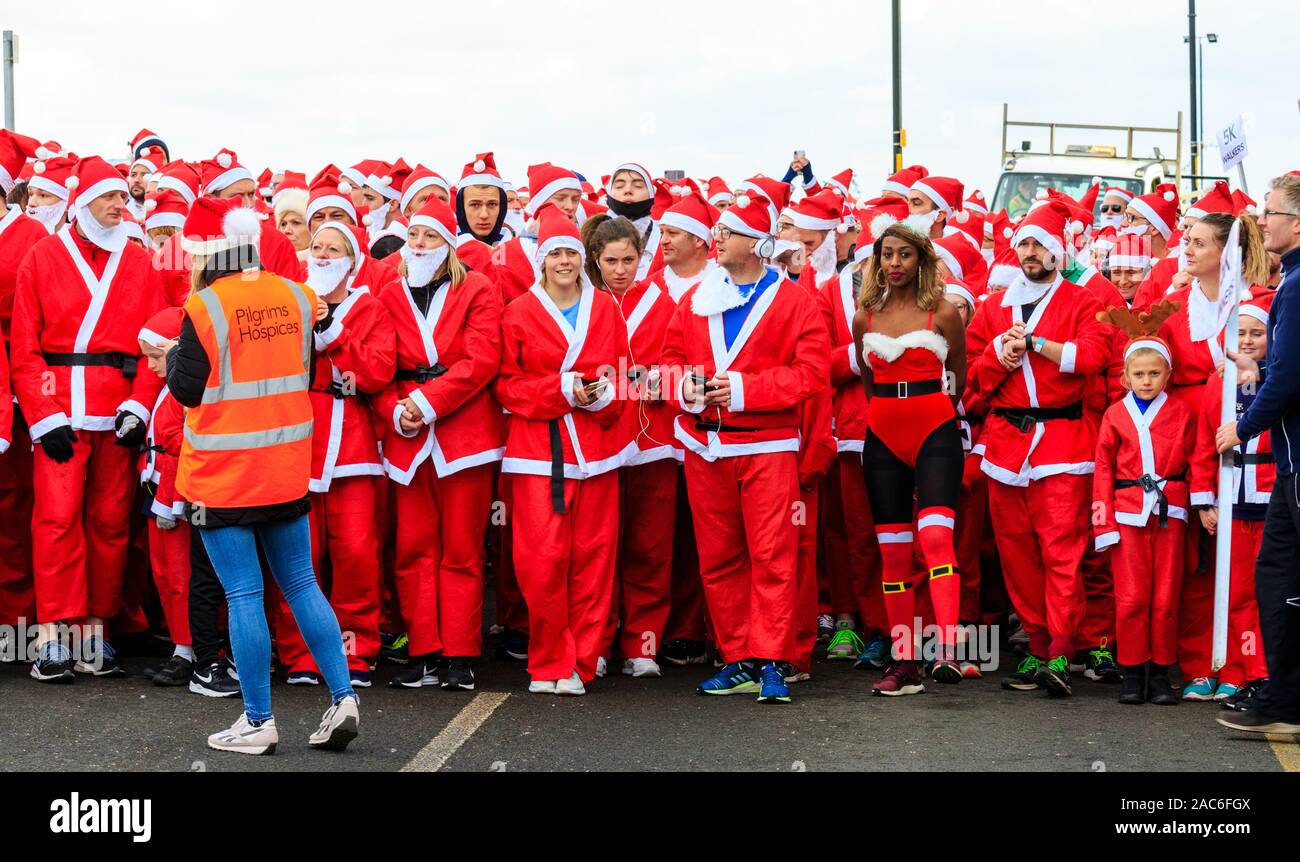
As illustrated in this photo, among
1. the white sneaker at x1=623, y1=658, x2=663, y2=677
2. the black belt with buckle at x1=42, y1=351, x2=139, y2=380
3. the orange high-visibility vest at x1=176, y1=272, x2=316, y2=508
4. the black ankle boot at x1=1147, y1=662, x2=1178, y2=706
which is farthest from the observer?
the white sneaker at x1=623, y1=658, x2=663, y2=677

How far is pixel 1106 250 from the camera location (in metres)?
11.0

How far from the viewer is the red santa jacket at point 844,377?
30.3 feet

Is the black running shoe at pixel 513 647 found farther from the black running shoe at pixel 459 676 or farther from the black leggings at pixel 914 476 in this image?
the black leggings at pixel 914 476

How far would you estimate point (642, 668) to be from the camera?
8.83m

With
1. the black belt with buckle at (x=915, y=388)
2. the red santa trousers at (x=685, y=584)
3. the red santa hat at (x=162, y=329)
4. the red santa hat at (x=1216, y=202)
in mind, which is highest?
the red santa hat at (x=1216, y=202)

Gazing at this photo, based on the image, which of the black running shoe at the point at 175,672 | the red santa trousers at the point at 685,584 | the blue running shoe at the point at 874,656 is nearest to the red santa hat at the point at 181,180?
the black running shoe at the point at 175,672

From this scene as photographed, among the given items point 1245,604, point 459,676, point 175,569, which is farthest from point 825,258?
point 175,569

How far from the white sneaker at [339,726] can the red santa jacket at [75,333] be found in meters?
2.27

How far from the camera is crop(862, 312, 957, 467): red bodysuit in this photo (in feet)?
27.2

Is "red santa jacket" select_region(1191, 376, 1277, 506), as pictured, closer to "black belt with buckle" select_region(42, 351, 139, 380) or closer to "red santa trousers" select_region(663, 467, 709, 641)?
"red santa trousers" select_region(663, 467, 709, 641)

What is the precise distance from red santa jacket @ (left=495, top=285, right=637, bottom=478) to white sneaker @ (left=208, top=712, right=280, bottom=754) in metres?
1.98

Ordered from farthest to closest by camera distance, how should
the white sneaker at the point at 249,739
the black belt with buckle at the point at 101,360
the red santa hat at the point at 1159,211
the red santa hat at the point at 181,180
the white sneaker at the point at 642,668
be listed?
the red santa hat at the point at 1159,211 → the red santa hat at the point at 181,180 → the white sneaker at the point at 642,668 → the black belt with buckle at the point at 101,360 → the white sneaker at the point at 249,739

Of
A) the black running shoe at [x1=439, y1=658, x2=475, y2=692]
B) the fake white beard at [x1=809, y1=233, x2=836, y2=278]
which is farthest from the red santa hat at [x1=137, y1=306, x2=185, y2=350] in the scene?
the fake white beard at [x1=809, y1=233, x2=836, y2=278]

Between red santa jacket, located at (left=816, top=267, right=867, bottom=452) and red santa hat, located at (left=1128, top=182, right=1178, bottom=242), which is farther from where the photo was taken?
red santa hat, located at (left=1128, top=182, right=1178, bottom=242)
